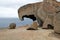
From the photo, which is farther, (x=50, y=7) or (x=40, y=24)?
(x=40, y=24)

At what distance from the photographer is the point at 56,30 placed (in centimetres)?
984

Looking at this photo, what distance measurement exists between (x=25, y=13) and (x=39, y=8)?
1431 mm

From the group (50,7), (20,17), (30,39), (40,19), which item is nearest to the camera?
(30,39)

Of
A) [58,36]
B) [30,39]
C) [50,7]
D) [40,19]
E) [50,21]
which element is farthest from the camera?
[40,19]

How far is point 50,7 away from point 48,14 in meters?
0.59

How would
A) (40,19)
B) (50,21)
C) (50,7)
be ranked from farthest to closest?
(40,19)
(50,7)
(50,21)

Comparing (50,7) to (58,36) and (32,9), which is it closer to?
(32,9)

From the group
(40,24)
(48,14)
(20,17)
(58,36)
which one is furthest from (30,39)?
(20,17)

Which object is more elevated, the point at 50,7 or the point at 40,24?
the point at 50,7

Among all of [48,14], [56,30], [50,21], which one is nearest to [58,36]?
[56,30]

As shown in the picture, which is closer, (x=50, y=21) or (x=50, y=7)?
(x=50, y=21)

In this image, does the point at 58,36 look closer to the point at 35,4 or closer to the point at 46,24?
the point at 46,24

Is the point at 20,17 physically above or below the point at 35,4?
below

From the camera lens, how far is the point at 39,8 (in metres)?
16.1
